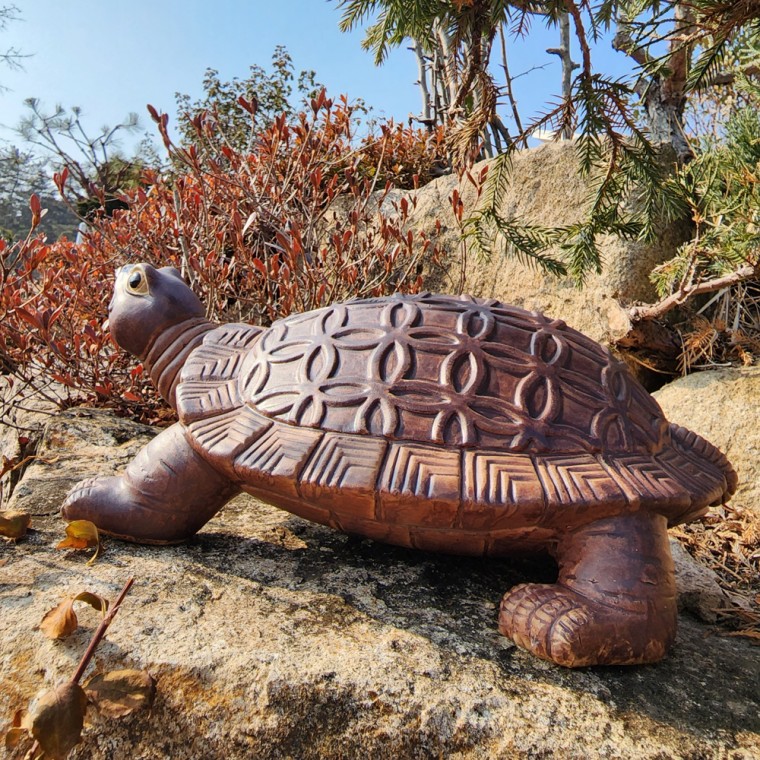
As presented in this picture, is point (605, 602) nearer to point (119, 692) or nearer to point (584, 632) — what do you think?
point (584, 632)

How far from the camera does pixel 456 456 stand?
1.24 m

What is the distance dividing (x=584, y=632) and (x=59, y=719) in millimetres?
937

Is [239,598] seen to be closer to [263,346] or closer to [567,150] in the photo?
[263,346]

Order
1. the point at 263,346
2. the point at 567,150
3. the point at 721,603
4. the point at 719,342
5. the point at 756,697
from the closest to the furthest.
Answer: the point at 756,697
the point at 263,346
the point at 721,603
the point at 719,342
the point at 567,150

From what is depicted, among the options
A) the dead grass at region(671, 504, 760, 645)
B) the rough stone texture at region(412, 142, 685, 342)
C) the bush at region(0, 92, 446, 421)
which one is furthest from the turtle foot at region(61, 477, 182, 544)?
the rough stone texture at region(412, 142, 685, 342)

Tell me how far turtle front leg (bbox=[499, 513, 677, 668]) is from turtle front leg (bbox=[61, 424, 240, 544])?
0.78 metres

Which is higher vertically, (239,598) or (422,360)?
(422,360)

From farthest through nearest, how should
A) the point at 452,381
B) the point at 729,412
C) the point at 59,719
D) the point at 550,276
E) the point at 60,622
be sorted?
the point at 550,276
the point at 729,412
the point at 452,381
the point at 60,622
the point at 59,719

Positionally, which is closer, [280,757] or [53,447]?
[280,757]

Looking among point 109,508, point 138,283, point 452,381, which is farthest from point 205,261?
point 452,381

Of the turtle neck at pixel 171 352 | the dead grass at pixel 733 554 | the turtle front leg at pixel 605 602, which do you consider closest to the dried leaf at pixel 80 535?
the turtle neck at pixel 171 352

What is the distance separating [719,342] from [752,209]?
1.01m

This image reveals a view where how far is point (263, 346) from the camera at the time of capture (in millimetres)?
1534

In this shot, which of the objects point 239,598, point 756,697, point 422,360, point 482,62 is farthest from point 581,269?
point 239,598
